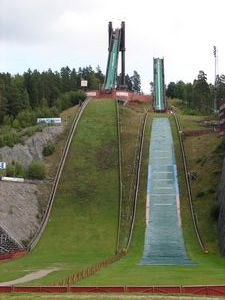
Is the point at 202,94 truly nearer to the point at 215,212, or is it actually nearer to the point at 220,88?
the point at 220,88

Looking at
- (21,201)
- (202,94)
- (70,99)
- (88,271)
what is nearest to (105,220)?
(21,201)

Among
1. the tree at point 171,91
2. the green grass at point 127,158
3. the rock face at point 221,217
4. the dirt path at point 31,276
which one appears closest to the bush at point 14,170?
the green grass at point 127,158

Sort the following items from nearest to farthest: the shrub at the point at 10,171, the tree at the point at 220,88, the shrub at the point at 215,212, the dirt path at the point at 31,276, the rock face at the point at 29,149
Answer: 1. the dirt path at the point at 31,276
2. the shrub at the point at 215,212
3. the shrub at the point at 10,171
4. the rock face at the point at 29,149
5. the tree at the point at 220,88

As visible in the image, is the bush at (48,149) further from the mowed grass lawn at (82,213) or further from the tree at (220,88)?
the tree at (220,88)

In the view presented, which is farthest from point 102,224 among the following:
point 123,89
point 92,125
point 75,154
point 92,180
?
point 123,89

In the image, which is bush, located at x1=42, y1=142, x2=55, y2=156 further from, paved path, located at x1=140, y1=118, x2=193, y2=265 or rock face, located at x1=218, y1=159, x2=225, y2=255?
rock face, located at x1=218, y1=159, x2=225, y2=255

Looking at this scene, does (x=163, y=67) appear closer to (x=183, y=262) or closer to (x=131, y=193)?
(x=131, y=193)
